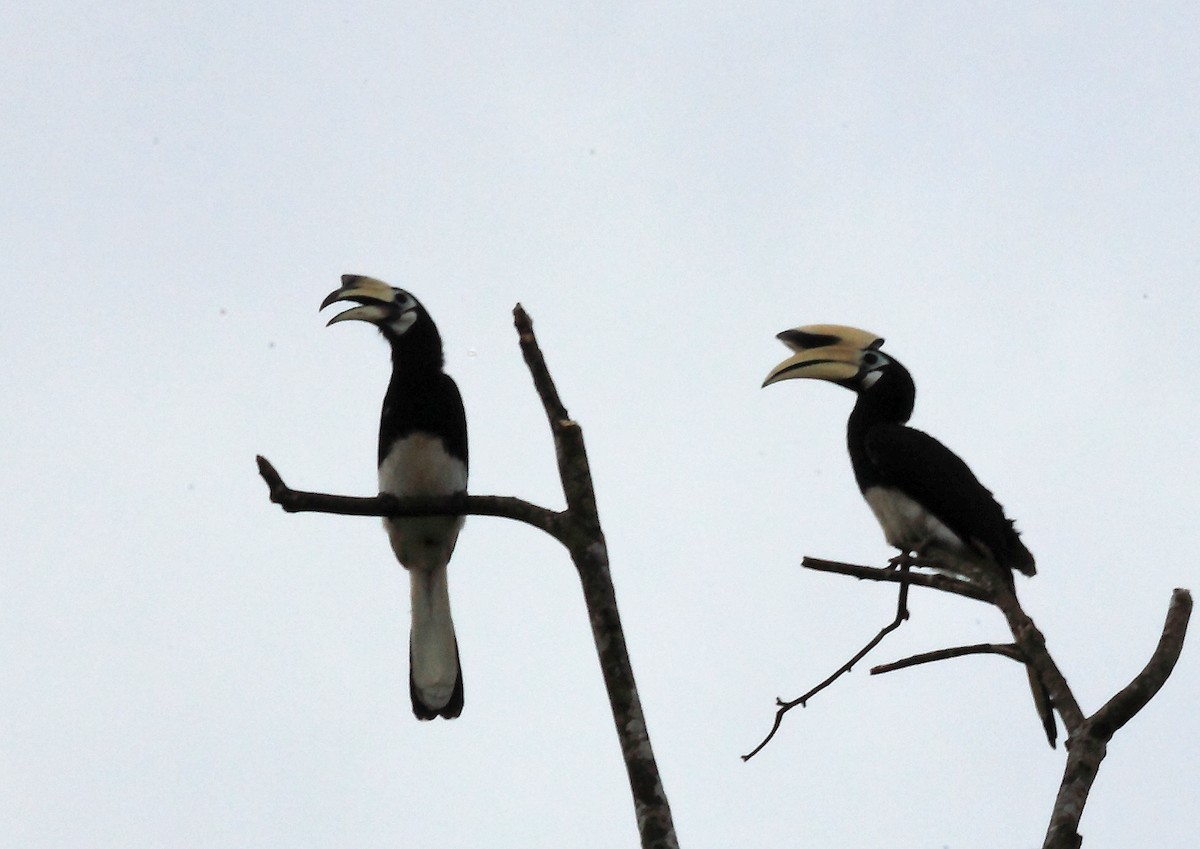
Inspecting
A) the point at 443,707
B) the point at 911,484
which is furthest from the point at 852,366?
the point at 443,707

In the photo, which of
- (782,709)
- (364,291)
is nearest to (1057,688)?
(782,709)

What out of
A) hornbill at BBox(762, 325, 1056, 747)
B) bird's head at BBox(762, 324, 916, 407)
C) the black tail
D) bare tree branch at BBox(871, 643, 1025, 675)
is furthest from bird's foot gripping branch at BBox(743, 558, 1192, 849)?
bird's head at BBox(762, 324, 916, 407)

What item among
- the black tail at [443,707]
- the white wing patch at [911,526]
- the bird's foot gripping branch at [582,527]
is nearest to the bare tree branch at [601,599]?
the bird's foot gripping branch at [582,527]

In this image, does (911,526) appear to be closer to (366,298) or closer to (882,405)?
(882,405)

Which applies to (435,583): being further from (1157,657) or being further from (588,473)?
(1157,657)

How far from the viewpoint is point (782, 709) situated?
3.75 m

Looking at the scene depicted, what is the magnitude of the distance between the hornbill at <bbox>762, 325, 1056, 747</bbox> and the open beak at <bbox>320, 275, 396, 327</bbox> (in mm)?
1646

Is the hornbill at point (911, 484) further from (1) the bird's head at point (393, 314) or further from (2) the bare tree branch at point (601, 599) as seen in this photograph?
(2) the bare tree branch at point (601, 599)

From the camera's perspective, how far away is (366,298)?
6012 millimetres

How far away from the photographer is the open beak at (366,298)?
5.95m

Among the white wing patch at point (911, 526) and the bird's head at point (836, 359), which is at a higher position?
the bird's head at point (836, 359)

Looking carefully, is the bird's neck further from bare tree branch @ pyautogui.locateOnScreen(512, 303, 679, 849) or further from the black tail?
bare tree branch @ pyautogui.locateOnScreen(512, 303, 679, 849)

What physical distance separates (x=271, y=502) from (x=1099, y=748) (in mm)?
2135

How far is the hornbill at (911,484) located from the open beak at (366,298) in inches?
64.8
